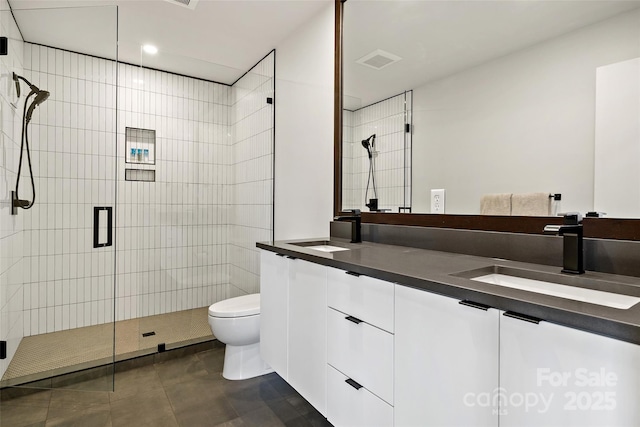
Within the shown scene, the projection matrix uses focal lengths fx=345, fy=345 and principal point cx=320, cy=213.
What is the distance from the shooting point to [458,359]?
36.3 inches

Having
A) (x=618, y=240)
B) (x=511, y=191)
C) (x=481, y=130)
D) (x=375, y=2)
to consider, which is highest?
(x=375, y=2)

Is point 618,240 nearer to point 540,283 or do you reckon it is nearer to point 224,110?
point 540,283

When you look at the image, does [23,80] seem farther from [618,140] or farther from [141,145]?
[618,140]

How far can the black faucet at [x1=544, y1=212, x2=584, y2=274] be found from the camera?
1.11 metres

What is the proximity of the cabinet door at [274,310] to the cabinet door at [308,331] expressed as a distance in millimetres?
63

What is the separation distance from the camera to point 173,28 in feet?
8.80

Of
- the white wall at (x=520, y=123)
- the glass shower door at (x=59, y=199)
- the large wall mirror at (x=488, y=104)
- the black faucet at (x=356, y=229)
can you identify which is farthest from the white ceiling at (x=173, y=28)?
the black faucet at (x=356, y=229)

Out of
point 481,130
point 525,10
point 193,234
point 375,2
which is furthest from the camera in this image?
point 193,234

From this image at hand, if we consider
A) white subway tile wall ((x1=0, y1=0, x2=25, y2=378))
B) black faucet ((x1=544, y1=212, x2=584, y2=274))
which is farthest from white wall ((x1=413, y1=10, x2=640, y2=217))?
white subway tile wall ((x1=0, y1=0, x2=25, y2=378))

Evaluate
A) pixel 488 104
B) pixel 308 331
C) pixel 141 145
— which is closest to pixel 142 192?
pixel 141 145

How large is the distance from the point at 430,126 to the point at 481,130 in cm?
28

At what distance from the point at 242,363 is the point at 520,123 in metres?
2.07

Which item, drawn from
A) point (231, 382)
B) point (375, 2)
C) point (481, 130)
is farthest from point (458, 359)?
point (375, 2)

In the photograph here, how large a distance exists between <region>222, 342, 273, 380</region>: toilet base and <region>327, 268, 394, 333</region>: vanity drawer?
113 centimetres
